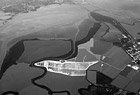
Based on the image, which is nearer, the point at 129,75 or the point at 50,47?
the point at 129,75

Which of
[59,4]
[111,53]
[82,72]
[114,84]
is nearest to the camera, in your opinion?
[114,84]

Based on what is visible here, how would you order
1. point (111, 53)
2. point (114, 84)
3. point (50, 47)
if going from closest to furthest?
point (114, 84) < point (111, 53) < point (50, 47)

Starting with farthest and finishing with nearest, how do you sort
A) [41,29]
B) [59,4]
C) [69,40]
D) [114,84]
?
[59,4] < [41,29] < [69,40] < [114,84]

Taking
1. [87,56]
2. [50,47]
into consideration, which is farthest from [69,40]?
[87,56]

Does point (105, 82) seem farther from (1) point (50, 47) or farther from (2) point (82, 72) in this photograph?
(1) point (50, 47)

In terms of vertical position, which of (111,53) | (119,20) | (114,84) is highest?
(119,20)

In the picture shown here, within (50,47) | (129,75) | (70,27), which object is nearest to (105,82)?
(129,75)

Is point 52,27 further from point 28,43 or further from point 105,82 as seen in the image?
point 105,82

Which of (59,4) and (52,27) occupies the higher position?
(59,4)

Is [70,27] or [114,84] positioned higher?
[70,27]
